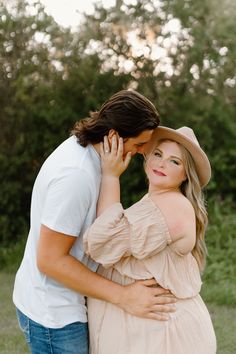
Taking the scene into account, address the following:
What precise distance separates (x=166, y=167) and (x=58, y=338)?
0.86m

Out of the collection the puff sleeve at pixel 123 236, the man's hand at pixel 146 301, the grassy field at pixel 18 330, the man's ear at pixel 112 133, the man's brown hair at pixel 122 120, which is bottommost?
the grassy field at pixel 18 330

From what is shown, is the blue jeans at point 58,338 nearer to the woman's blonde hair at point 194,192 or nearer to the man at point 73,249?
the man at point 73,249

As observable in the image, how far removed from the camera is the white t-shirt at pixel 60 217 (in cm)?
296

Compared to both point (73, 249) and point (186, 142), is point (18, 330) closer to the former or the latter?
point (73, 249)

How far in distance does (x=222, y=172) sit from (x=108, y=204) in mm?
7103

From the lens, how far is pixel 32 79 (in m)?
10.2

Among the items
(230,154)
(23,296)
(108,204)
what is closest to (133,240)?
(108,204)

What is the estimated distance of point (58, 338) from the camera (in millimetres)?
3137

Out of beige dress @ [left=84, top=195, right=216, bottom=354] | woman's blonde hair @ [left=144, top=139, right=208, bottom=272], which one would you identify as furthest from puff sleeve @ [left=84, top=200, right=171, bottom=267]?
woman's blonde hair @ [left=144, top=139, right=208, bottom=272]

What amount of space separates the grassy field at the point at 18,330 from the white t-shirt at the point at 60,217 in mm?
2975

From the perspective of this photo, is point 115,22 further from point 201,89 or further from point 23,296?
point 23,296

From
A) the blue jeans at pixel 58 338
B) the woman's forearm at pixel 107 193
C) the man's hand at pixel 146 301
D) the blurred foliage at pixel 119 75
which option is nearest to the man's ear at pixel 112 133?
the woman's forearm at pixel 107 193

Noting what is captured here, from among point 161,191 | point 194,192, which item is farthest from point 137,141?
point 194,192

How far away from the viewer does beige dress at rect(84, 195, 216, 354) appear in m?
3.06
